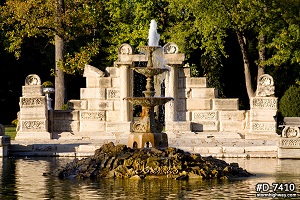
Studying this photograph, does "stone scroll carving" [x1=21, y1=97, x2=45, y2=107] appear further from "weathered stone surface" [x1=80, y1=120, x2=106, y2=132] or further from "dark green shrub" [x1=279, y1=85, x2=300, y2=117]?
"dark green shrub" [x1=279, y1=85, x2=300, y2=117]

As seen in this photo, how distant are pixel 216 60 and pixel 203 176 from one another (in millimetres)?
26787

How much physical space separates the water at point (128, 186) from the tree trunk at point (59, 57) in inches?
652

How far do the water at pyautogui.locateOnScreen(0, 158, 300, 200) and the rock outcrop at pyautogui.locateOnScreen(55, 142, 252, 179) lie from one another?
42 cm

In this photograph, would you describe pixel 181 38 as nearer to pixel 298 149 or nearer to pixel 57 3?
pixel 57 3

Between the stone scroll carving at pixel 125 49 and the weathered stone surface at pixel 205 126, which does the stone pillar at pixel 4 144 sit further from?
the weathered stone surface at pixel 205 126

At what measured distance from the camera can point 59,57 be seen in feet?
143

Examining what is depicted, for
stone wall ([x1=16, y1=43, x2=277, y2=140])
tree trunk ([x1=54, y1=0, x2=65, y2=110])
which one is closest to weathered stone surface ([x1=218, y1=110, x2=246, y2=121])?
stone wall ([x1=16, y1=43, x2=277, y2=140])

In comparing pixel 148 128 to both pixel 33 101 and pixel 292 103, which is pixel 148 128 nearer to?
pixel 33 101

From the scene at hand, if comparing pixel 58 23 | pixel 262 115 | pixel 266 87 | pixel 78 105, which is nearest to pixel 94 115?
pixel 78 105

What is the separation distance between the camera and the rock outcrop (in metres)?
23.8

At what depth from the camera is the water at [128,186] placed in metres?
20.6

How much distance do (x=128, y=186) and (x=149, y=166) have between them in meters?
1.73

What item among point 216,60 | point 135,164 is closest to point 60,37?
point 216,60

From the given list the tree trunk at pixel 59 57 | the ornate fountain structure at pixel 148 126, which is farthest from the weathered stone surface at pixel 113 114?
the ornate fountain structure at pixel 148 126
